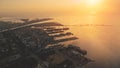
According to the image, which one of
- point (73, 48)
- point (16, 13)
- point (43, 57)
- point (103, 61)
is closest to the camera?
point (103, 61)

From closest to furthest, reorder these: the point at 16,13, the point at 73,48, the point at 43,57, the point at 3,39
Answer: the point at 43,57, the point at 73,48, the point at 3,39, the point at 16,13

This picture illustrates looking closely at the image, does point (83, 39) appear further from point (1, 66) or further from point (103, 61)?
point (1, 66)

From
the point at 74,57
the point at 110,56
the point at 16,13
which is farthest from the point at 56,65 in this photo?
the point at 16,13

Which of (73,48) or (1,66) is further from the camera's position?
(73,48)

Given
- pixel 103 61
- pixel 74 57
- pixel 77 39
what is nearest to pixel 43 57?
pixel 74 57

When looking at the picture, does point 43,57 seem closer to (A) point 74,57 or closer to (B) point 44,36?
(A) point 74,57

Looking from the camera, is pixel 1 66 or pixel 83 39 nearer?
pixel 1 66

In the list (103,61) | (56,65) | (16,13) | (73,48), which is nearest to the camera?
(56,65)

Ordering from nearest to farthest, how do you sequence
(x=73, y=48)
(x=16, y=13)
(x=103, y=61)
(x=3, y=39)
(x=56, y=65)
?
(x=56, y=65)
(x=103, y=61)
(x=73, y=48)
(x=3, y=39)
(x=16, y=13)
